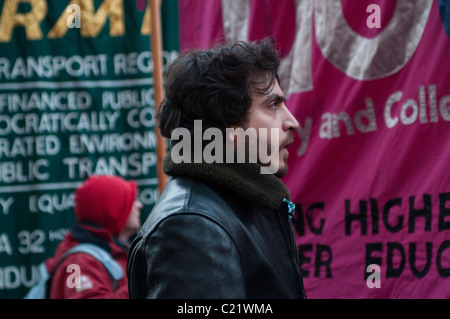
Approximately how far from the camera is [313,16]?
3.43 meters

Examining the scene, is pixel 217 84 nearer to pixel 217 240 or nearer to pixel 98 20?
pixel 217 240

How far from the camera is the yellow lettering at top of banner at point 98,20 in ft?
16.1

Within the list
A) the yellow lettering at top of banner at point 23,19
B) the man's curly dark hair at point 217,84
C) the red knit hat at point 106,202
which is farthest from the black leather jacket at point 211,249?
the yellow lettering at top of banner at point 23,19

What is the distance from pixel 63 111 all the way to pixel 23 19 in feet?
2.30

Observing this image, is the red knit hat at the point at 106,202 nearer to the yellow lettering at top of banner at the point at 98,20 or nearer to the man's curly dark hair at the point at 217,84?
the yellow lettering at top of banner at the point at 98,20

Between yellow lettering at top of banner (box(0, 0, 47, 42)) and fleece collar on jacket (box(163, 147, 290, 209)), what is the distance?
3.35m

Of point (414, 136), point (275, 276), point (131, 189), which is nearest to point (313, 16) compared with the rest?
point (414, 136)

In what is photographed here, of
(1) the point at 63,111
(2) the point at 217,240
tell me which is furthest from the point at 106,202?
(2) the point at 217,240

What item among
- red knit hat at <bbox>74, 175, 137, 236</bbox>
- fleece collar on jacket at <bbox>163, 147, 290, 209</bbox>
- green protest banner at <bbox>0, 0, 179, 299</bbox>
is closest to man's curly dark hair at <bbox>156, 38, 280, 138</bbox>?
fleece collar on jacket at <bbox>163, 147, 290, 209</bbox>

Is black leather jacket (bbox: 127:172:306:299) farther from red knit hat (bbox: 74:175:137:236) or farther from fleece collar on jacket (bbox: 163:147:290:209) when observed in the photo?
red knit hat (bbox: 74:175:137:236)

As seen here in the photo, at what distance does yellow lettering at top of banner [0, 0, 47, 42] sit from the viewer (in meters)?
4.96

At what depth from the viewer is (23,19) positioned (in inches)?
196

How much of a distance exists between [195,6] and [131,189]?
3.85ft
